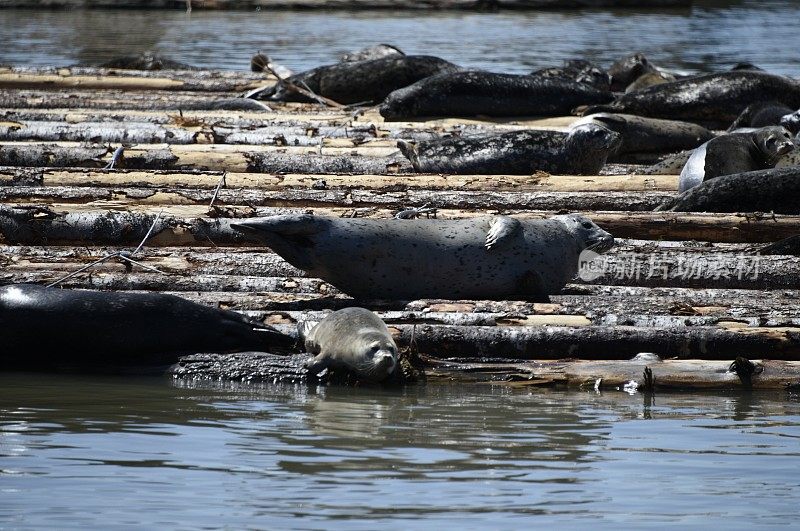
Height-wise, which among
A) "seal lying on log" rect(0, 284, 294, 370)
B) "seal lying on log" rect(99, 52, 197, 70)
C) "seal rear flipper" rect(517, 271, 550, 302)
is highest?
"seal lying on log" rect(99, 52, 197, 70)

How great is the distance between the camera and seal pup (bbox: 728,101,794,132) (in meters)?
11.0

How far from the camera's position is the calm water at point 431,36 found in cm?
2088

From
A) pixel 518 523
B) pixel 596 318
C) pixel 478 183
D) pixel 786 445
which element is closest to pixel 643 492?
pixel 518 523

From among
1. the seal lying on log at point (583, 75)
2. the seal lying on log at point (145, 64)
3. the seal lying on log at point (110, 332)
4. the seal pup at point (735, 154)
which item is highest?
the seal lying on log at point (583, 75)

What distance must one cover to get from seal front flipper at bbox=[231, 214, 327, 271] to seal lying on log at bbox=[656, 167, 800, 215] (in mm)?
2429

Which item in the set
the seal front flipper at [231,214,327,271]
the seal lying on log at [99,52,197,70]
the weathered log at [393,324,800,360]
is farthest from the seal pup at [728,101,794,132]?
the seal lying on log at [99,52,197,70]

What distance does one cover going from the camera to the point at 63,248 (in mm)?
6992

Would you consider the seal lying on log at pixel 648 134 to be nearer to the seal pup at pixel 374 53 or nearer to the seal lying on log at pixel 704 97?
the seal lying on log at pixel 704 97

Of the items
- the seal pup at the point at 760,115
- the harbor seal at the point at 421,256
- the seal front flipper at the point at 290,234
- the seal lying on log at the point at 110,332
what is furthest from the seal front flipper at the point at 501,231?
the seal pup at the point at 760,115

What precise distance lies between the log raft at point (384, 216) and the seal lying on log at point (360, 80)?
2.07m

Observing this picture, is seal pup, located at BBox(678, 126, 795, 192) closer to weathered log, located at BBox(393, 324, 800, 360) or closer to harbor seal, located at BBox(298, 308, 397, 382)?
weathered log, located at BBox(393, 324, 800, 360)

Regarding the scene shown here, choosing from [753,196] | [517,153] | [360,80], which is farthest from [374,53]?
[753,196]

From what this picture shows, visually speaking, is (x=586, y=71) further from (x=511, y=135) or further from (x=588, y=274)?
(x=588, y=274)

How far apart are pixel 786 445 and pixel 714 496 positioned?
0.80m
